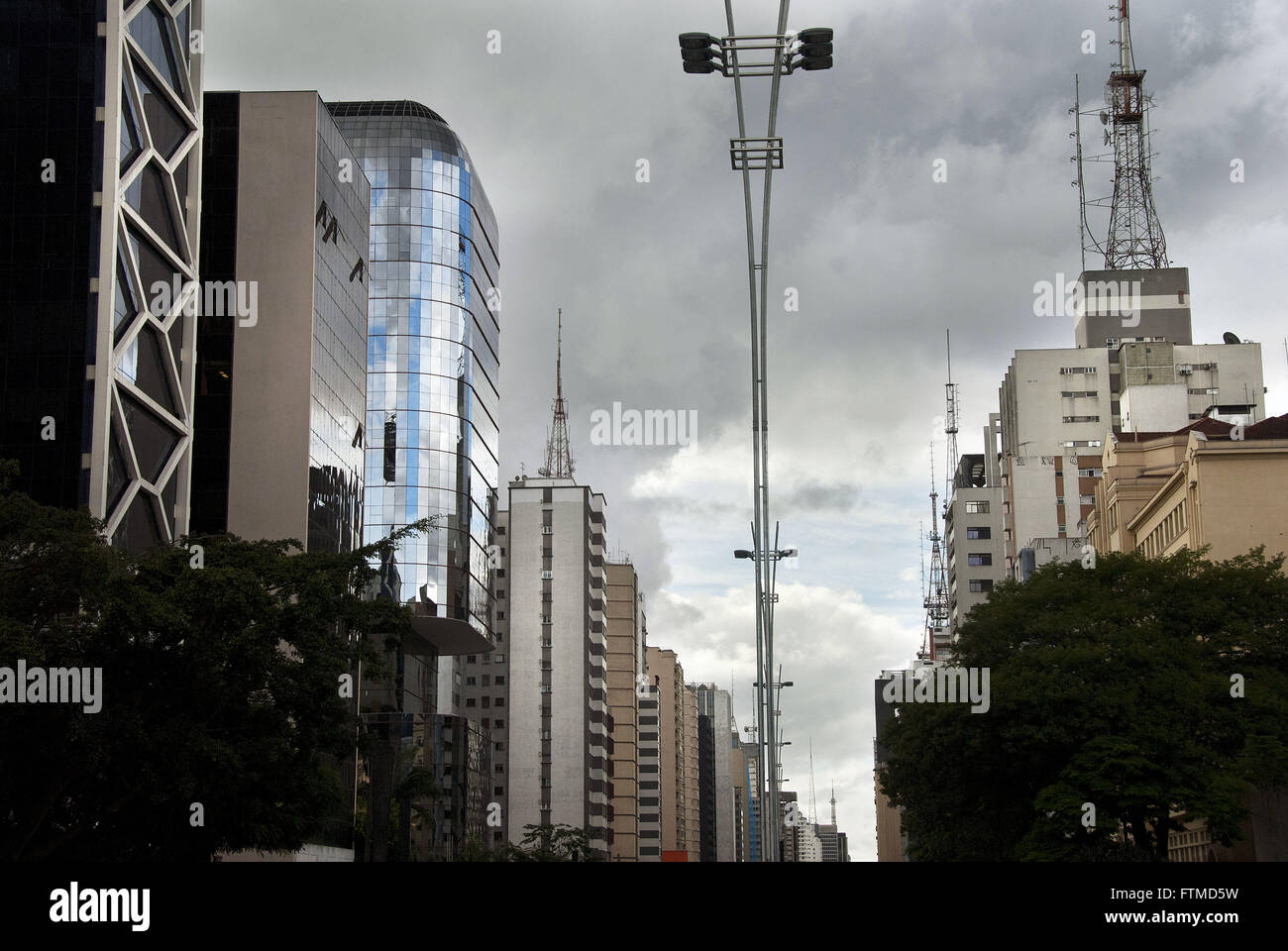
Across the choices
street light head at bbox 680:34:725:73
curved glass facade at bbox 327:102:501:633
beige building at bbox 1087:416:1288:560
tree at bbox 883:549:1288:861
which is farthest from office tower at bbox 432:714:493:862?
street light head at bbox 680:34:725:73

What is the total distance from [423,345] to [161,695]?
2747 inches

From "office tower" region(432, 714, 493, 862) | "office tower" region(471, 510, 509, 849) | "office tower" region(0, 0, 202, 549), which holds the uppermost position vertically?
"office tower" region(0, 0, 202, 549)

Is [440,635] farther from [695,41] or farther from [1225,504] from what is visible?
[695,41]

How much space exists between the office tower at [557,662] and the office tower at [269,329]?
78970 millimetres

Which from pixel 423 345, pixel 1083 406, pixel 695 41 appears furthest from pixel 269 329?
pixel 1083 406

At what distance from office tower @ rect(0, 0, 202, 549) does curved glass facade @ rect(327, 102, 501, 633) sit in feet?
128

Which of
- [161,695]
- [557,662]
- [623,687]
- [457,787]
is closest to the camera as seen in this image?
[161,695]

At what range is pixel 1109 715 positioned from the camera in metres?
45.9

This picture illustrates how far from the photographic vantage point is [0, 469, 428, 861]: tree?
36250 mm

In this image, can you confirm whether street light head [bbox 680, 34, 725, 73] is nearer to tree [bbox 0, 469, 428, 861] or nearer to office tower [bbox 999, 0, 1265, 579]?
tree [bbox 0, 469, 428, 861]

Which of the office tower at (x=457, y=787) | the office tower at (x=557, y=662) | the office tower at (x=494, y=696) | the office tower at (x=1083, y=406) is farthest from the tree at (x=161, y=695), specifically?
the office tower at (x=494, y=696)

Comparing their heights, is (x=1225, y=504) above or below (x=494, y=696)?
above

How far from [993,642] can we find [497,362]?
247ft

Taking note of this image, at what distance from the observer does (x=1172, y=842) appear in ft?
253
